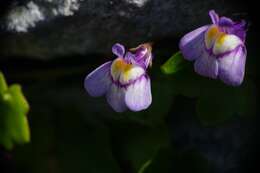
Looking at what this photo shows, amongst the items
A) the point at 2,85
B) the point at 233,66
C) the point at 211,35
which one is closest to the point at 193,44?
the point at 211,35

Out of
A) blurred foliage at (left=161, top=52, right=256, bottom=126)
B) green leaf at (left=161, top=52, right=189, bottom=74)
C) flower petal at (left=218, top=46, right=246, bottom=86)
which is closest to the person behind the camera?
flower petal at (left=218, top=46, right=246, bottom=86)

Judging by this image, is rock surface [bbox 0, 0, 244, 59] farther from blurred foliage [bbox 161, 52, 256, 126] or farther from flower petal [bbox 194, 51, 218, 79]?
flower petal [bbox 194, 51, 218, 79]

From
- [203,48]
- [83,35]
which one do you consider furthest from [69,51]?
[203,48]

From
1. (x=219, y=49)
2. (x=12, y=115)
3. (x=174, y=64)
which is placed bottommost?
(x=12, y=115)

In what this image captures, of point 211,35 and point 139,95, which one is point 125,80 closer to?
point 139,95

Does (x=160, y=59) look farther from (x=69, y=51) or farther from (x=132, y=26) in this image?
(x=69, y=51)

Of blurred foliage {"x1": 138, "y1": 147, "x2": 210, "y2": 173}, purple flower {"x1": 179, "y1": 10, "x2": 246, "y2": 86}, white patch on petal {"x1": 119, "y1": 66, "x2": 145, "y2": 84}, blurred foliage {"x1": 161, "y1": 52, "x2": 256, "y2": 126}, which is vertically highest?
purple flower {"x1": 179, "y1": 10, "x2": 246, "y2": 86}

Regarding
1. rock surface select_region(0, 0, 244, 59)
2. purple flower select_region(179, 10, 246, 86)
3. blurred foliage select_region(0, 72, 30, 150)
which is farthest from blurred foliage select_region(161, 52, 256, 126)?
blurred foliage select_region(0, 72, 30, 150)

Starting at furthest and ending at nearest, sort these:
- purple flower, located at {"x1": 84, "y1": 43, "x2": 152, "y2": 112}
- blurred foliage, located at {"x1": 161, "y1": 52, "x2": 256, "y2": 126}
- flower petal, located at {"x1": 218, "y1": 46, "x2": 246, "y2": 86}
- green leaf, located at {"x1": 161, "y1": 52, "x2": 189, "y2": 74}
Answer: blurred foliage, located at {"x1": 161, "y1": 52, "x2": 256, "y2": 126} → green leaf, located at {"x1": 161, "y1": 52, "x2": 189, "y2": 74} → purple flower, located at {"x1": 84, "y1": 43, "x2": 152, "y2": 112} → flower petal, located at {"x1": 218, "y1": 46, "x2": 246, "y2": 86}
